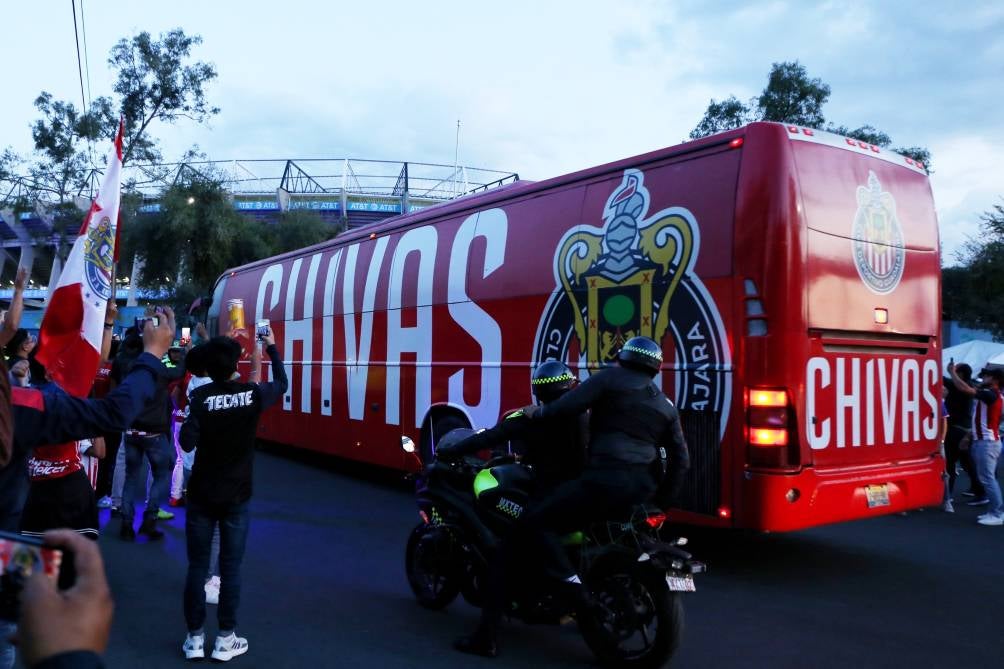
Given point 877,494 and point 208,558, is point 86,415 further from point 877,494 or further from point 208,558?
point 877,494

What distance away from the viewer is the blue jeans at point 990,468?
29.4ft

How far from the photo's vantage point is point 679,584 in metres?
4.15

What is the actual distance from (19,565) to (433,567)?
4.35 meters

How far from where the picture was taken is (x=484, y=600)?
4691 mm

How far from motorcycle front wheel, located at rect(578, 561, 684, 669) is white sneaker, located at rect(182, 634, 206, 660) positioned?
2072 millimetres

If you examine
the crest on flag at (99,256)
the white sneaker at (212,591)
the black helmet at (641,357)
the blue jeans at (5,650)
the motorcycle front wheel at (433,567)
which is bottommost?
the white sneaker at (212,591)

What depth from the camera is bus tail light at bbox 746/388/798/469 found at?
5910mm

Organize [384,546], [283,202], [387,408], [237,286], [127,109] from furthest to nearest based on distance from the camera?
[283,202]
[127,109]
[237,286]
[387,408]
[384,546]

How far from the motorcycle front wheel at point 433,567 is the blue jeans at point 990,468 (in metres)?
6.55

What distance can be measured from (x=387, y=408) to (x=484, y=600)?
5.89m

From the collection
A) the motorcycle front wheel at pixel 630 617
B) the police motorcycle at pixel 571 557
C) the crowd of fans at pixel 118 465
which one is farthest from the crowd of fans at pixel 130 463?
the motorcycle front wheel at pixel 630 617

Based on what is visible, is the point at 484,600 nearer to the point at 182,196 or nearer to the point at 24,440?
the point at 24,440

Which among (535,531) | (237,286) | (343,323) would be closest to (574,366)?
(535,531)

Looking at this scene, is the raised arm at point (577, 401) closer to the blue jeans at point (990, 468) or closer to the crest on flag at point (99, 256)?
the crest on flag at point (99, 256)
